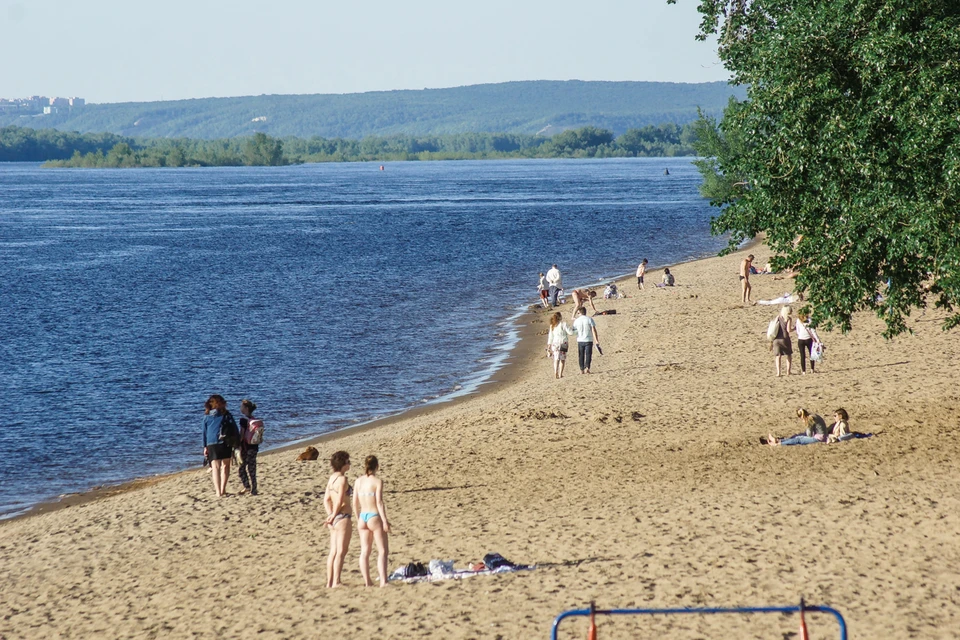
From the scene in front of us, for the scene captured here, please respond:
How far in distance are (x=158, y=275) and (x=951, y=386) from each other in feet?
150

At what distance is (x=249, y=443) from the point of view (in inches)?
645

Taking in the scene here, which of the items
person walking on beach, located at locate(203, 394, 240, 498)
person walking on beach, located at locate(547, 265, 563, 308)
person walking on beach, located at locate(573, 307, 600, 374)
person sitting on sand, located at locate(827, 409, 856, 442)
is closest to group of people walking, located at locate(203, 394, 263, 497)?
person walking on beach, located at locate(203, 394, 240, 498)

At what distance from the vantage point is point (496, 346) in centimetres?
3350

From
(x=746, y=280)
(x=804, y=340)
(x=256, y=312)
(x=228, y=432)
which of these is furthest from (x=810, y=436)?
(x=256, y=312)

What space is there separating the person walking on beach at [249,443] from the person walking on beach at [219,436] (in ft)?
0.45

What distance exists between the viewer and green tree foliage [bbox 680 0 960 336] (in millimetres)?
13961

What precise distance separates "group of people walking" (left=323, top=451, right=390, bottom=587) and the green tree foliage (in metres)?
7.81

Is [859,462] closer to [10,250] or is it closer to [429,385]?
[429,385]

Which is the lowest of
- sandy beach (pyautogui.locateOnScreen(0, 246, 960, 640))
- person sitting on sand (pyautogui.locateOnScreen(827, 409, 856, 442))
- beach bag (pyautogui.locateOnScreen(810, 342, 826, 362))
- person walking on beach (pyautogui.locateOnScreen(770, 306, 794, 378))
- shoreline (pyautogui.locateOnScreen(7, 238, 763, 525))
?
shoreline (pyautogui.locateOnScreen(7, 238, 763, 525))

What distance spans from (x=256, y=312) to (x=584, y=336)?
22.1 m

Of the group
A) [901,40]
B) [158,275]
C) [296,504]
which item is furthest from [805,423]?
[158,275]

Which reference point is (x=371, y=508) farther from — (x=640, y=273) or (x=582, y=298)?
(x=640, y=273)

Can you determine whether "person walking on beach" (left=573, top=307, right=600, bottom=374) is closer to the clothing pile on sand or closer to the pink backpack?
the pink backpack

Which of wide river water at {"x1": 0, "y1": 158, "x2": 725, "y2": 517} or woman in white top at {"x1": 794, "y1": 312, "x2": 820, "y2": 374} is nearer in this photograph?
woman in white top at {"x1": 794, "y1": 312, "x2": 820, "y2": 374}
